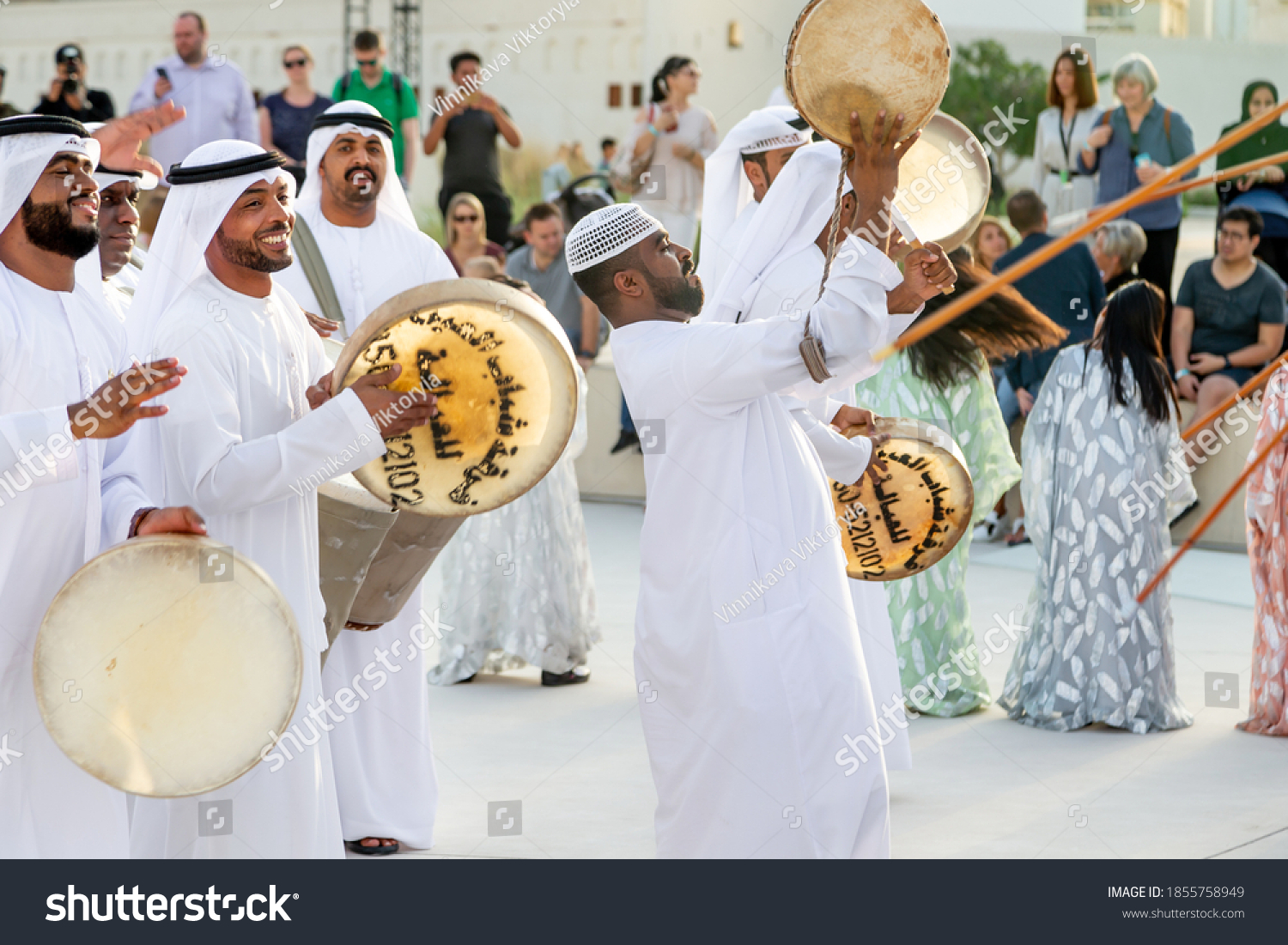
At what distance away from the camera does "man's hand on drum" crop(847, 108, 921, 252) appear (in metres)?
2.95

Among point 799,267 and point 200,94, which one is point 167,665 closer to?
point 799,267

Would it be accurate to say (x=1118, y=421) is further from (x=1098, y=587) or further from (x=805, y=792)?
(x=805, y=792)

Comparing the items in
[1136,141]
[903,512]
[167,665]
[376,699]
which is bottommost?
[376,699]

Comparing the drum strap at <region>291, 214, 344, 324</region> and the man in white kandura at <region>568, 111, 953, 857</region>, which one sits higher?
the drum strap at <region>291, 214, 344, 324</region>

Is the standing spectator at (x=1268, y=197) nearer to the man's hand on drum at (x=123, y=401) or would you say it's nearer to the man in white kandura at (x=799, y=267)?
the man in white kandura at (x=799, y=267)

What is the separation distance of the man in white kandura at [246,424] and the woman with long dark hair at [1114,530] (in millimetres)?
3200

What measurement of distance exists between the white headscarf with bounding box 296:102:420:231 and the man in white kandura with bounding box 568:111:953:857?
151 cm

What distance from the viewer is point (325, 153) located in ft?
15.4

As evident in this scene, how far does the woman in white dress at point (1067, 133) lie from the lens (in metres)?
9.26

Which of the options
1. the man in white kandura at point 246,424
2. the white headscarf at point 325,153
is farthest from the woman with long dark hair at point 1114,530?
the man in white kandura at point 246,424

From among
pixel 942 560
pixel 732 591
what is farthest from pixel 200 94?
pixel 732 591

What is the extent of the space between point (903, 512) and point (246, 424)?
5.54 feet

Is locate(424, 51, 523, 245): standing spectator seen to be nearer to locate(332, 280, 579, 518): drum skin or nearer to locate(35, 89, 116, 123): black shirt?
locate(35, 89, 116, 123): black shirt

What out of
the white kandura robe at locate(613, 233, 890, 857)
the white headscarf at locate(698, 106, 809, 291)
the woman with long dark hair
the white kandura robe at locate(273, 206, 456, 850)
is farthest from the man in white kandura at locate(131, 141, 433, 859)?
the woman with long dark hair
